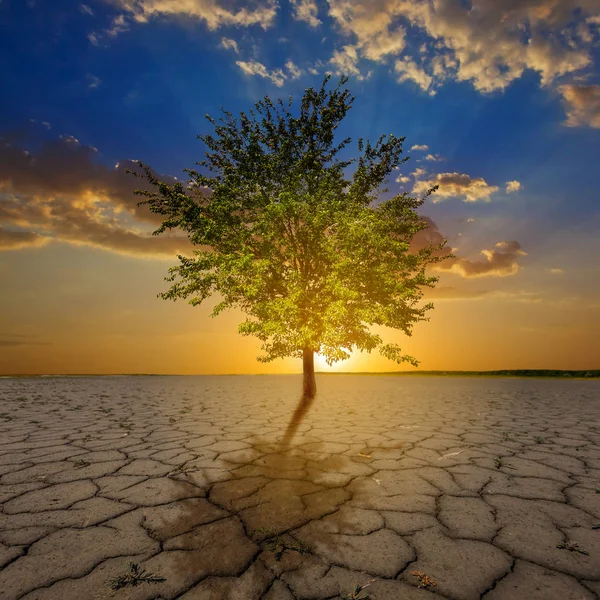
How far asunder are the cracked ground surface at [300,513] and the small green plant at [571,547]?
0.04 ft

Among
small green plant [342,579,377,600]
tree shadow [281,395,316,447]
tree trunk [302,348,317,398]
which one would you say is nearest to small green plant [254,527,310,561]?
small green plant [342,579,377,600]

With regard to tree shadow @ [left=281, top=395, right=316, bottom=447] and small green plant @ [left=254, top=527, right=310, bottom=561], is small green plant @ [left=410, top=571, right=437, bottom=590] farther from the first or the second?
tree shadow @ [left=281, top=395, right=316, bottom=447]

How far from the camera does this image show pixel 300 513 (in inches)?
109

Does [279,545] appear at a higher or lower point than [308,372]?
lower

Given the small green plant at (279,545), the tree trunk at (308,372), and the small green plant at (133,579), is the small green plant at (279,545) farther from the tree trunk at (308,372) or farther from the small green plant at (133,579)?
the tree trunk at (308,372)

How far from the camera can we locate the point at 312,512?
278 cm

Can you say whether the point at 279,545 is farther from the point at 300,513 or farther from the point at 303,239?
the point at 303,239

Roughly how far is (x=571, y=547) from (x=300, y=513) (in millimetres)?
1751

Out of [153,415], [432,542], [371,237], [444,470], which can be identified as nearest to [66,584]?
[432,542]

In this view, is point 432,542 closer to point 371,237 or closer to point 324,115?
point 371,237

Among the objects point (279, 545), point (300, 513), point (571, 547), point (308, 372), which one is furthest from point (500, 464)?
point (308, 372)

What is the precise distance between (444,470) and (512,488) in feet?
2.17

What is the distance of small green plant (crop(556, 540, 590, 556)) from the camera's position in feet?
7.30

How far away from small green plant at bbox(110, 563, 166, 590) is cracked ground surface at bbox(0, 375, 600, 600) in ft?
0.08
